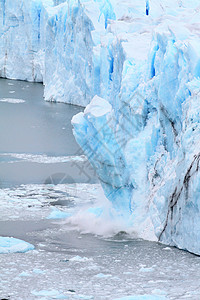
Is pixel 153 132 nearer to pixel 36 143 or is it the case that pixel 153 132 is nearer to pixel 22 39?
pixel 36 143

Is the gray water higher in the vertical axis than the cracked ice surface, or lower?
lower

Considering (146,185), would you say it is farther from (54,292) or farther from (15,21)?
(15,21)

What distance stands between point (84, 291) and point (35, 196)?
192 inches

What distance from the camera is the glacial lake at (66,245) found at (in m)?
4.28

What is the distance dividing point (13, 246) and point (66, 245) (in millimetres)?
662

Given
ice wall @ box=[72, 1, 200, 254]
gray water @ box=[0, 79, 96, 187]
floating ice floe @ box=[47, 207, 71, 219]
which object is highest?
ice wall @ box=[72, 1, 200, 254]

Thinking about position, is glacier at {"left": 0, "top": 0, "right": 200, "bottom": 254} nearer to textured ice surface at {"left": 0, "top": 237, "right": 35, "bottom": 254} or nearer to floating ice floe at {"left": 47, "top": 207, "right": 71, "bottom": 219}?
floating ice floe at {"left": 47, "top": 207, "right": 71, "bottom": 219}

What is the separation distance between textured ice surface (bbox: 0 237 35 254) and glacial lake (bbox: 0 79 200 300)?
107mm

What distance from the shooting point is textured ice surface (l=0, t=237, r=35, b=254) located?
5684 millimetres

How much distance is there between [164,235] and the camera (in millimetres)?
6023

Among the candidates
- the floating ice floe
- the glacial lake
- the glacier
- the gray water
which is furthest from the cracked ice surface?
the gray water

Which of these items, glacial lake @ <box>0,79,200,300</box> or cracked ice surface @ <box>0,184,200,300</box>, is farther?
glacial lake @ <box>0,79,200,300</box>

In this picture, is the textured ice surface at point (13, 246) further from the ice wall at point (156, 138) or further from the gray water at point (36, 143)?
the gray water at point (36, 143)

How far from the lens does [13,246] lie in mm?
5781
